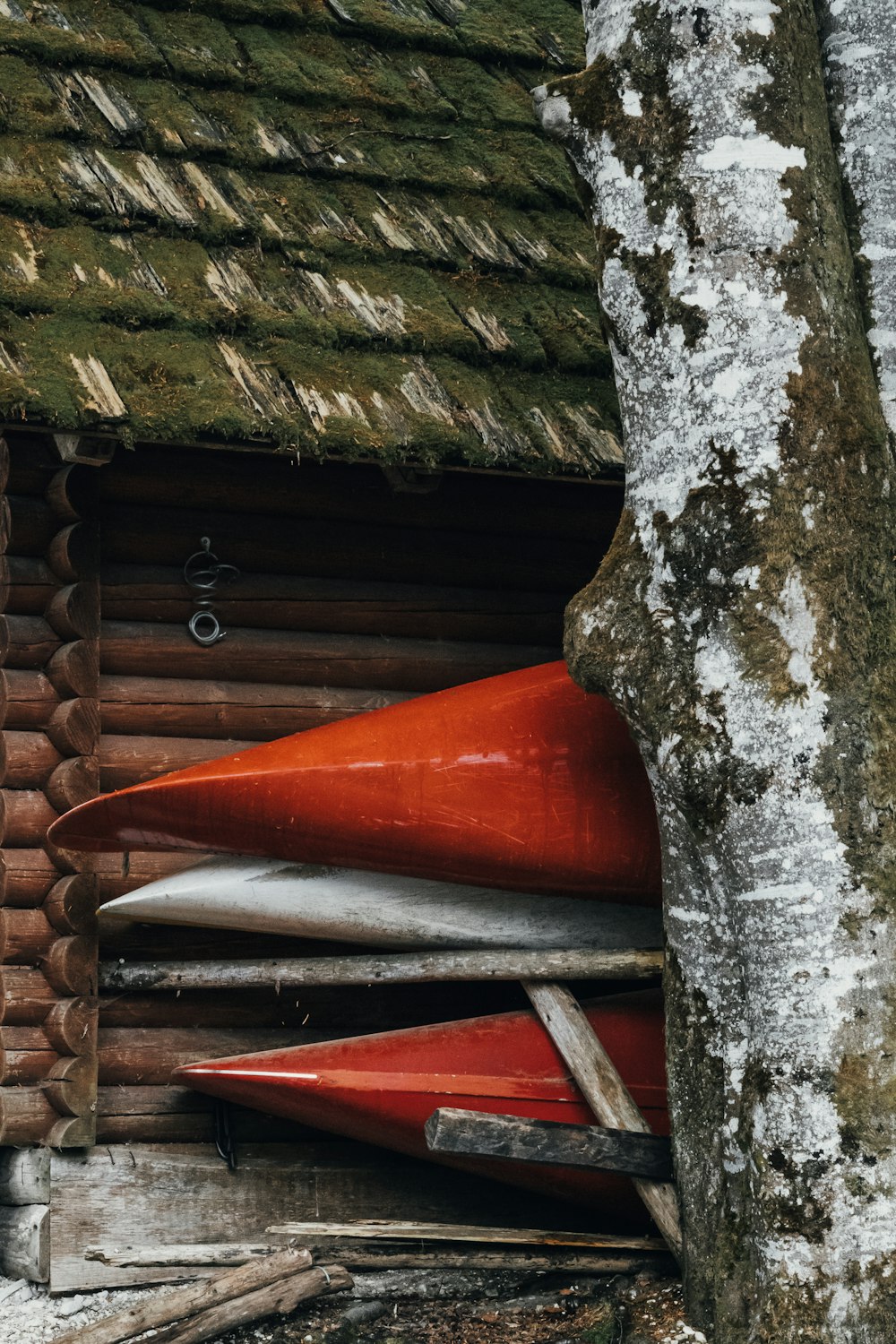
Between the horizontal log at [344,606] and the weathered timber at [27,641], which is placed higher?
the horizontal log at [344,606]

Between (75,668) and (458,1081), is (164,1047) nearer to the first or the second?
(458,1081)

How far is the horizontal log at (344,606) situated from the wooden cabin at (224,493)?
11 millimetres

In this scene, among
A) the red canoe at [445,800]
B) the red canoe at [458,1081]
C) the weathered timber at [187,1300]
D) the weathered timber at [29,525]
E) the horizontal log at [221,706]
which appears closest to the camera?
the weathered timber at [187,1300]

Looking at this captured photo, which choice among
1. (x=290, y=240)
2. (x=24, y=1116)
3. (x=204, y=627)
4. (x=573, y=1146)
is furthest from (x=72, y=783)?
(x=290, y=240)

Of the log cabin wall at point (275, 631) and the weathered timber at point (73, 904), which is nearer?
the weathered timber at point (73, 904)

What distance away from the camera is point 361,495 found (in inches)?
254

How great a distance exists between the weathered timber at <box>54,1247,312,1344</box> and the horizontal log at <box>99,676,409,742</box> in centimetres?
190

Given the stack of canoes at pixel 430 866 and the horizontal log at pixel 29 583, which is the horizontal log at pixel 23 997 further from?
the horizontal log at pixel 29 583

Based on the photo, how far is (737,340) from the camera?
15.5ft

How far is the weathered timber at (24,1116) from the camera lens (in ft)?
18.7

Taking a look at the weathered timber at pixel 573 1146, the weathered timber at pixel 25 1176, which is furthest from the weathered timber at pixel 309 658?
the weathered timber at pixel 573 1146

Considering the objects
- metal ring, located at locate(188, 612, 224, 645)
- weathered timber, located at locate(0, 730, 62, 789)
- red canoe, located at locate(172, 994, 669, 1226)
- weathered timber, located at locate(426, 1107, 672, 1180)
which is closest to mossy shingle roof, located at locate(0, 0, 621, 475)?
metal ring, located at locate(188, 612, 224, 645)


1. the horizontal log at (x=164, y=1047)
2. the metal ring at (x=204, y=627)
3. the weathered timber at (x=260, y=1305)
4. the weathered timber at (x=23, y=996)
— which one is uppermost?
the metal ring at (x=204, y=627)

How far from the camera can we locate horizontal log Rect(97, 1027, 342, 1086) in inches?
232
